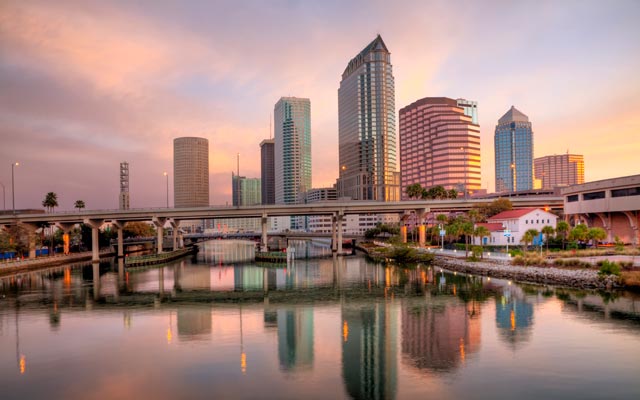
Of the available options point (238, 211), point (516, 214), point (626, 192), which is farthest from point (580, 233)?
point (238, 211)

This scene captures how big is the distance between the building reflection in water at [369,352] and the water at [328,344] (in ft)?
0.41

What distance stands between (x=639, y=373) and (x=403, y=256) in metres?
80.2

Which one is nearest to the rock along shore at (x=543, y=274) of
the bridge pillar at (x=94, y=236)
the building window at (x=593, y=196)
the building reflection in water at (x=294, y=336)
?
the building reflection in water at (x=294, y=336)

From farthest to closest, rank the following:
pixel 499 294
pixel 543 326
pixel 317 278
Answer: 1. pixel 317 278
2. pixel 499 294
3. pixel 543 326

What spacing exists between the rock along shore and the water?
3.30 meters

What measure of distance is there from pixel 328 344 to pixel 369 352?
3.89m

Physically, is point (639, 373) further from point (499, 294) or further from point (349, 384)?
point (499, 294)

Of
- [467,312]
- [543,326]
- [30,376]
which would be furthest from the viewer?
[467,312]

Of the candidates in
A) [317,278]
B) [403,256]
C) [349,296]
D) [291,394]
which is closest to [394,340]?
[291,394]

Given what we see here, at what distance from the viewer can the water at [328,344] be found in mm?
25797

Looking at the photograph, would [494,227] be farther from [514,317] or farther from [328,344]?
[328,344]

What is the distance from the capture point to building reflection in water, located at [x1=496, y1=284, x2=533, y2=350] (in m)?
35.1

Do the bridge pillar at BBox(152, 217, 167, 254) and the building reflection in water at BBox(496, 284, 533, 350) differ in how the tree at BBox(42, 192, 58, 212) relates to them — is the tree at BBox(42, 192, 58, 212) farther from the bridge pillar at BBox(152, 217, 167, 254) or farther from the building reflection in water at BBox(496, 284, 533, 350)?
the building reflection in water at BBox(496, 284, 533, 350)

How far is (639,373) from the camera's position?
26938 mm
